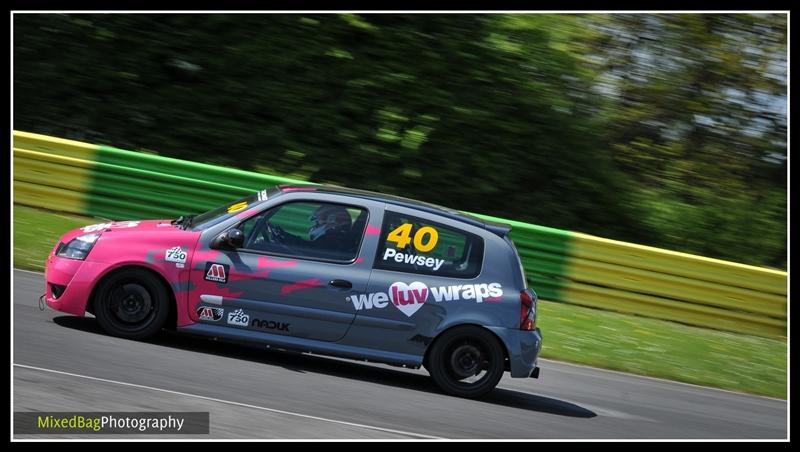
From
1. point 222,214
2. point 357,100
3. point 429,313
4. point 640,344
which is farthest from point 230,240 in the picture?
point 357,100

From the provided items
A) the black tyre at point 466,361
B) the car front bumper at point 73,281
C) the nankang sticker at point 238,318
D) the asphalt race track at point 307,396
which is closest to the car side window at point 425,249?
the black tyre at point 466,361

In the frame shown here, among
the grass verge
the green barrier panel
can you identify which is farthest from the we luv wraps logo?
the green barrier panel

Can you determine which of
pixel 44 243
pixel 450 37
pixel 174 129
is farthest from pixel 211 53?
pixel 44 243

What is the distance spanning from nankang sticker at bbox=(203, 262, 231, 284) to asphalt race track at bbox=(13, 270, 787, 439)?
670 millimetres

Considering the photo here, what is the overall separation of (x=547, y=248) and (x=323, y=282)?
19.9ft

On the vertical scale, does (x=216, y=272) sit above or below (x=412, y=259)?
below

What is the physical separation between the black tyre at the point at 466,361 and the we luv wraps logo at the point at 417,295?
0.95 ft

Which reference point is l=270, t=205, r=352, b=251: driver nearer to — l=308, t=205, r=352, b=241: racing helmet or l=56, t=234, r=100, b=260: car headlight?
l=308, t=205, r=352, b=241: racing helmet

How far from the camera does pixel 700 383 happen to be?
9.84 metres

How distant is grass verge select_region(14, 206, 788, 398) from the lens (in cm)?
999

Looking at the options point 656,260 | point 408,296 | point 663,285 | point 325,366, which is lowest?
point 663,285

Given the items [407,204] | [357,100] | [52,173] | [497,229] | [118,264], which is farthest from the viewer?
[357,100]

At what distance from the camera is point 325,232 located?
24.3 ft

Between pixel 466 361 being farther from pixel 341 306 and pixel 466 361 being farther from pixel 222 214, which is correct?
pixel 222 214
